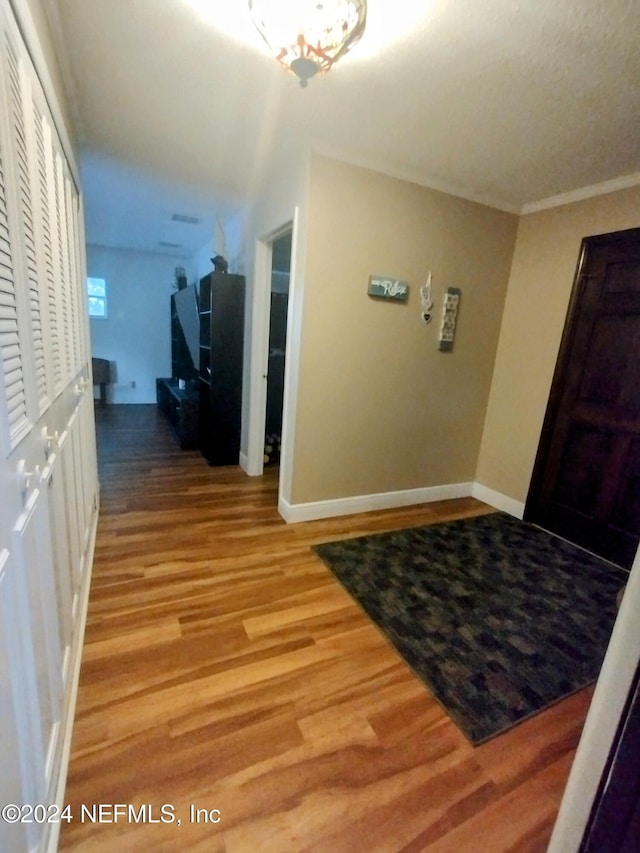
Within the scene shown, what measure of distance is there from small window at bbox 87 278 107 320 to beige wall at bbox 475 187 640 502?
5.79 m

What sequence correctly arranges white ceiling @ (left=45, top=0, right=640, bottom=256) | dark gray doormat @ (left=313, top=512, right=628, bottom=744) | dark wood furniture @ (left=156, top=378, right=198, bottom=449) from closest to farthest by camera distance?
white ceiling @ (left=45, top=0, right=640, bottom=256)
dark gray doormat @ (left=313, top=512, right=628, bottom=744)
dark wood furniture @ (left=156, top=378, right=198, bottom=449)

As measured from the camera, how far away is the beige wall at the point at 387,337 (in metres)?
2.36

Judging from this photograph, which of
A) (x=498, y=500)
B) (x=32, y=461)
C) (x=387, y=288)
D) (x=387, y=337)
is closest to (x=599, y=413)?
(x=498, y=500)

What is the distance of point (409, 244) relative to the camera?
2.55 m

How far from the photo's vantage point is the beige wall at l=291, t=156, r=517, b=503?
236 centimetres

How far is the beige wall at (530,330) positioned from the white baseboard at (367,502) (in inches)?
13.5

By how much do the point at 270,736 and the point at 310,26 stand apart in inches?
92.2

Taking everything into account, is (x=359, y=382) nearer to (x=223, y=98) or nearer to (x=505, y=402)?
(x=505, y=402)

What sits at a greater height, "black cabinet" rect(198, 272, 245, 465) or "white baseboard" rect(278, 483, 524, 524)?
"black cabinet" rect(198, 272, 245, 465)

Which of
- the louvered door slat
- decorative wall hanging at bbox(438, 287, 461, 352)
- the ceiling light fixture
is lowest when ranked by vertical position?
the louvered door slat

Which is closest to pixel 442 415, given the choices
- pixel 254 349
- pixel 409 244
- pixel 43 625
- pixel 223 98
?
pixel 409 244

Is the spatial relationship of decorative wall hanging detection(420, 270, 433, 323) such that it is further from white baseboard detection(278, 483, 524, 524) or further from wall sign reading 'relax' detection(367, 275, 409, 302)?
white baseboard detection(278, 483, 524, 524)

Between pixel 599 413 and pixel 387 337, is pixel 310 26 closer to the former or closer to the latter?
pixel 387 337

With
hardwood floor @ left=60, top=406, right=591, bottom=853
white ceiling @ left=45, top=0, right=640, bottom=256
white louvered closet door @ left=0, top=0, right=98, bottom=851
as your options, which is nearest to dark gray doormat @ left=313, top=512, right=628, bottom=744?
hardwood floor @ left=60, top=406, right=591, bottom=853
